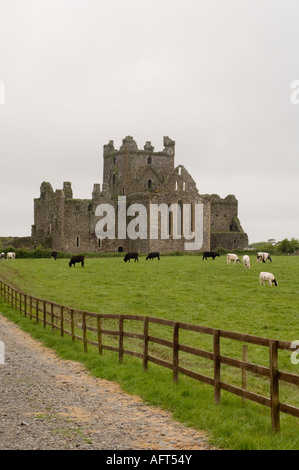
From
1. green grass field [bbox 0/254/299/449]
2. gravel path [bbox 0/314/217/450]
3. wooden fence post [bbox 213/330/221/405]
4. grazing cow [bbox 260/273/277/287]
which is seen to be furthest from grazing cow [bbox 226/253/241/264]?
wooden fence post [bbox 213/330/221/405]

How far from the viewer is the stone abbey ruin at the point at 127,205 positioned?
266 ft

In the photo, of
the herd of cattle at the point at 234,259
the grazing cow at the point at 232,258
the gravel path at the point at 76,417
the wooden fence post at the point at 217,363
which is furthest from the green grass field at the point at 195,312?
the grazing cow at the point at 232,258

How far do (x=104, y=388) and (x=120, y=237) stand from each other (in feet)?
234

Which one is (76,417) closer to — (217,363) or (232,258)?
(217,363)

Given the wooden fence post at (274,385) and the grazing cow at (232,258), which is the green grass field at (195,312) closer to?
the wooden fence post at (274,385)

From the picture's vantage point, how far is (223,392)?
37.8 ft

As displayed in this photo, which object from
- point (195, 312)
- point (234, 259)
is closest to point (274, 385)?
point (195, 312)

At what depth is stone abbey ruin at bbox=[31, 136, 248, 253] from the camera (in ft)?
266

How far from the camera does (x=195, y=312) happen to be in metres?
24.0

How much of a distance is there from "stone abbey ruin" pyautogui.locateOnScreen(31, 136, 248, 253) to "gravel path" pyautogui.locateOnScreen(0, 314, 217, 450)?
6592 centimetres

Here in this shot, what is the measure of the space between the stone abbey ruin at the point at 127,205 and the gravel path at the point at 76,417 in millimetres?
65925

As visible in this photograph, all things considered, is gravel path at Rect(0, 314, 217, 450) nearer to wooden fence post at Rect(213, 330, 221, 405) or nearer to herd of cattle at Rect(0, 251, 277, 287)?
wooden fence post at Rect(213, 330, 221, 405)
